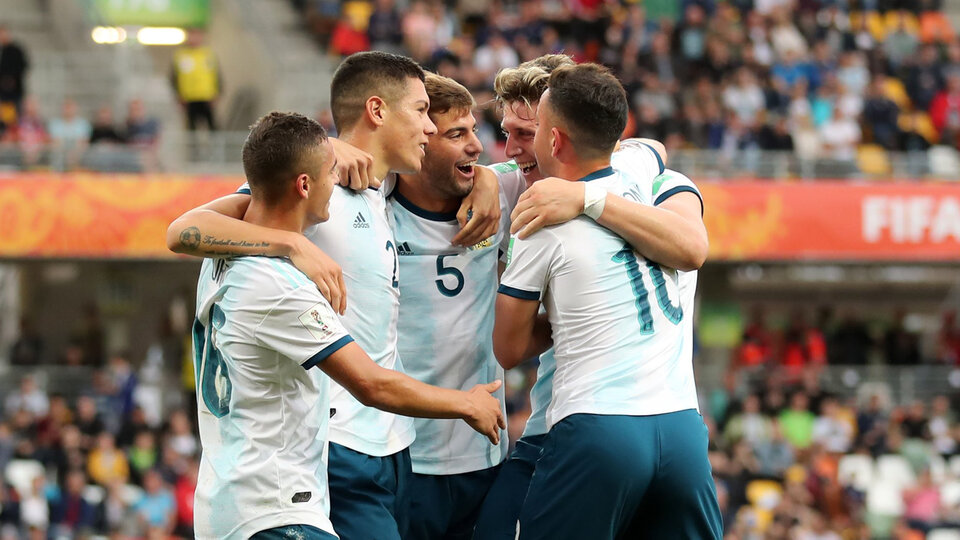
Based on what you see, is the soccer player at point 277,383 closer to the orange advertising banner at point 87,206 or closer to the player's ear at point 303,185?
the player's ear at point 303,185

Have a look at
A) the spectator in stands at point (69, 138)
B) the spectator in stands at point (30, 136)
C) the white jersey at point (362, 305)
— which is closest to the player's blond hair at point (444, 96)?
the white jersey at point (362, 305)

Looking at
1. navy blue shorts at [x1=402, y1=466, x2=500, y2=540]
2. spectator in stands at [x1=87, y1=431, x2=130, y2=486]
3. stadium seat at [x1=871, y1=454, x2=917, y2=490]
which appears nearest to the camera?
navy blue shorts at [x1=402, y1=466, x2=500, y2=540]

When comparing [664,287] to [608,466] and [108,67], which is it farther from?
[108,67]

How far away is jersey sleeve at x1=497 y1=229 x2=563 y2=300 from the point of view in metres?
4.67

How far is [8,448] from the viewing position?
15.1 m

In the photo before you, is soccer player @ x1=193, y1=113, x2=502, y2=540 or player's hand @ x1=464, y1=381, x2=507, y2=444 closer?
soccer player @ x1=193, y1=113, x2=502, y2=540

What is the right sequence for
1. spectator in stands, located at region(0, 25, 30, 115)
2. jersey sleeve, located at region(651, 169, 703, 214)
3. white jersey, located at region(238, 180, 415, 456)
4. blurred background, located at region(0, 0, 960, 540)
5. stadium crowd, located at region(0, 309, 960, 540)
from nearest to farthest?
white jersey, located at region(238, 180, 415, 456)
jersey sleeve, located at region(651, 169, 703, 214)
stadium crowd, located at region(0, 309, 960, 540)
blurred background, located at region(0, 0, 960, 540)
spectator in stands, located at region(0, 25, 30, 115)

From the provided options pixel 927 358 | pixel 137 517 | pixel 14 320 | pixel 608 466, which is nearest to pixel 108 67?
pixel 14 320

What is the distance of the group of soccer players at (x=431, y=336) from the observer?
14.2 ft

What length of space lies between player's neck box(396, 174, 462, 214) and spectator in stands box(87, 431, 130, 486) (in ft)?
33.9

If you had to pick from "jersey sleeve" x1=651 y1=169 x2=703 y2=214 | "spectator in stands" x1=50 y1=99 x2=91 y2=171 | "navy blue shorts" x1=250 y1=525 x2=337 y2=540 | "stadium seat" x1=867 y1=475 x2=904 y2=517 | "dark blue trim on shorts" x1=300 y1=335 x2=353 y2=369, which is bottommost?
"stadium seat" x1=867 y1=475 x2=904 y2=517

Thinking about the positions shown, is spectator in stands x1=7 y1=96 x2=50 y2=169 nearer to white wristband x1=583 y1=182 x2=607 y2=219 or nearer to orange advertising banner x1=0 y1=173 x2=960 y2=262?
orange advertising banner x1=0 y1=173 x2=960 y2=262

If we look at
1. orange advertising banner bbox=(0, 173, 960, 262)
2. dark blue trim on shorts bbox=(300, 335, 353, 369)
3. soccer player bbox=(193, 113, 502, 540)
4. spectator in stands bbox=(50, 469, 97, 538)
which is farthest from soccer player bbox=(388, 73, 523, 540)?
orange advertising banner bbox=(0, 173, 960, 262)

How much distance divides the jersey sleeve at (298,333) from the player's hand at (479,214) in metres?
1.20
